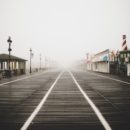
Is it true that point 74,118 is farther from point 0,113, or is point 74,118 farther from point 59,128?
point 0,113

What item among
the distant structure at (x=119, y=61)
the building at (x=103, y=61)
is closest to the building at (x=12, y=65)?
the distant structure at (x=119, y=61)

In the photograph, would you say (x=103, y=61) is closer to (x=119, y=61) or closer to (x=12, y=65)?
(x=119, y=61)

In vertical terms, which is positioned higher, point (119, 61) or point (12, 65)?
point (119, 61)

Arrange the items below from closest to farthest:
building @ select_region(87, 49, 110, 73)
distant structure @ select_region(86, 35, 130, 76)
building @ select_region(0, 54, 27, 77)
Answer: distant structure @ select_region(86, 35, 130, 76) < building @ select_region(0, 54, 27, 77) < building @ select_region(87, 49, 110, 73)

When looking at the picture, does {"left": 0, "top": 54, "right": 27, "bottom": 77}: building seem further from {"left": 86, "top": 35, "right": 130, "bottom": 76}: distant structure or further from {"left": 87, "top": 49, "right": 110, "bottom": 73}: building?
{"left": 87, "top": 49, "right": 110, "bottom": 73}: building

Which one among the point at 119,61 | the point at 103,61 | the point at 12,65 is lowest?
the point at 12,65

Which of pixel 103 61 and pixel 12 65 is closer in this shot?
pixel 12 65

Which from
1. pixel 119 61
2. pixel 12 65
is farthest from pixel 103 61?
pixel 12 65

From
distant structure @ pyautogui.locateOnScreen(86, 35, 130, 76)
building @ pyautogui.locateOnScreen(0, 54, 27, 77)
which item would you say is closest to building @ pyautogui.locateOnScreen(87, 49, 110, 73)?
distant structure @ pyautogui.locateOnScreen(86, 35, 130, 76)

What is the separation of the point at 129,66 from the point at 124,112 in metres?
35.1

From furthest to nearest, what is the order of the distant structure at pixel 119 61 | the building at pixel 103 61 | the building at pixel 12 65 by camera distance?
the building at pixel 103 61, the building at pixel 12 65, the distant structure at pixel 119 61

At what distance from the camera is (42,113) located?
10156mm

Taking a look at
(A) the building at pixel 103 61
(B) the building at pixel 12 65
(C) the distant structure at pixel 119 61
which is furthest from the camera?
(A) the building at pixel 103 61

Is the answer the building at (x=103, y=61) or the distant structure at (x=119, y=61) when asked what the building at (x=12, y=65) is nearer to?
the distant structure at (x=119, y=61)
